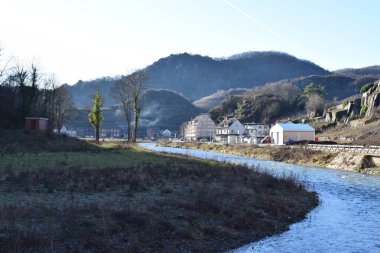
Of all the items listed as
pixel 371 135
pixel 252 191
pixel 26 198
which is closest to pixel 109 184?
pixel 26 198

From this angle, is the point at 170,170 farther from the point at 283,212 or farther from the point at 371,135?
the point at 371,135

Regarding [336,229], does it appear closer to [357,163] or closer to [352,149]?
[357,163]

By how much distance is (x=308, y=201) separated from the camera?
26.9m

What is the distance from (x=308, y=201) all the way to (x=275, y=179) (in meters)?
4.30

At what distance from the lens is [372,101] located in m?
125

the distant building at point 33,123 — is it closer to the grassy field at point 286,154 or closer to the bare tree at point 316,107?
the grassy field at point 286,154

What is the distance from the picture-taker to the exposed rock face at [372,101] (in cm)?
11871

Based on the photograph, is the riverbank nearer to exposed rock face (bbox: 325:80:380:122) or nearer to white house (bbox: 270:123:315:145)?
white house (bbox: 270:123:315:145)

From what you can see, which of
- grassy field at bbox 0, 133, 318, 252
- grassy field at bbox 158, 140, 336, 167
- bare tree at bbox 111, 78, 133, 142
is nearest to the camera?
grassy field at bbox 0, 133, 318, 252

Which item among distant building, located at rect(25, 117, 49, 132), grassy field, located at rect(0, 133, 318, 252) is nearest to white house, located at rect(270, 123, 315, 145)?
distant building, located at rect(25, 117, 49, 132)

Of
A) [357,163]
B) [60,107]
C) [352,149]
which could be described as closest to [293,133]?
[352,149]

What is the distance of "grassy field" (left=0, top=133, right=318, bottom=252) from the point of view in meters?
14.2

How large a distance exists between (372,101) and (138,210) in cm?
12106

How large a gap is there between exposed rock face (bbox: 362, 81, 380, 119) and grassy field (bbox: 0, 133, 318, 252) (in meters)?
98.9
